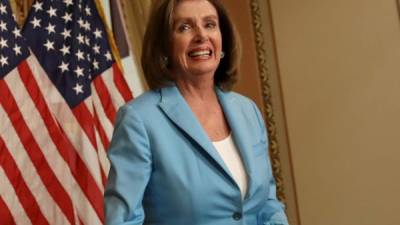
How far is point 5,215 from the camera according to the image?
1830mm

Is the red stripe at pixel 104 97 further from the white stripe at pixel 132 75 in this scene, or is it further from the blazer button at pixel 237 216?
the blazer button at pixel 237 216

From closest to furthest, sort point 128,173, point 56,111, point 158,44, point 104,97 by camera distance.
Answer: point 128,173
point 158,44
point 56,111
point 104,97

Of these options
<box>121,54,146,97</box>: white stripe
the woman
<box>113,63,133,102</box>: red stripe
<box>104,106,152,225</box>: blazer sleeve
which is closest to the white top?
the woman

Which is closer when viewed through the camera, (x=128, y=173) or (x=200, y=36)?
(x=128, y=173)

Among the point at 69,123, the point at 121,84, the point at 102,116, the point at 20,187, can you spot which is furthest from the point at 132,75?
the point at 20,187

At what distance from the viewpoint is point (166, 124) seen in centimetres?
104

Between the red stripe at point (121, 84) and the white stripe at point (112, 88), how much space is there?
2 centimetres

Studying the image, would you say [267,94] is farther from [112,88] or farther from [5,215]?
[5,215]

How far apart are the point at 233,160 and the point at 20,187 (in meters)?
1.18

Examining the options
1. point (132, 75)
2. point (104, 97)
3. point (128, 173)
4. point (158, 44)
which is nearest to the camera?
point (128, 173)

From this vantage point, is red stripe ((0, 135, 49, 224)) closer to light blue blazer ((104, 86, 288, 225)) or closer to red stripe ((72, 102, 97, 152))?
red stripe ((72, 102, 97, 152))

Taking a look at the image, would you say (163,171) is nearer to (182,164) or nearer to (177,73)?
(182,164)

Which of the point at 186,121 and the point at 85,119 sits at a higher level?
the point at 186,121

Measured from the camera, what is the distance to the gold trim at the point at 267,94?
2.52m
